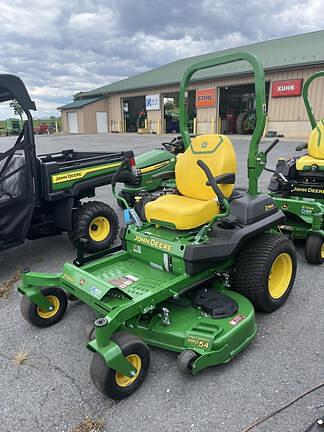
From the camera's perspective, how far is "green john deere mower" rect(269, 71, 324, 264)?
372 centimetres

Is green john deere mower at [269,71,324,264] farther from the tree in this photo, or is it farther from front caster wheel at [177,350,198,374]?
the tree

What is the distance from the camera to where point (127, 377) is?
82.0 inches

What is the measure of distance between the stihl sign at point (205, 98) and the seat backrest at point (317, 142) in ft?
56.7

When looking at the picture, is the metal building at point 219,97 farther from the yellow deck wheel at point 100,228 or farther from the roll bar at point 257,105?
the roll bar at point 257,105

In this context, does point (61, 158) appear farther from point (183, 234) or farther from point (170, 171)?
point (183, 234)

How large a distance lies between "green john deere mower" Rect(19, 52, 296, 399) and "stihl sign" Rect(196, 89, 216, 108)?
61.2 ft

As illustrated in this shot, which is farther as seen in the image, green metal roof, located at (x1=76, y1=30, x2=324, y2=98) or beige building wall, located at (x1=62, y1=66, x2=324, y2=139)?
green metal roof, located at (x1=76, y1=30, x2=324, y2=98)

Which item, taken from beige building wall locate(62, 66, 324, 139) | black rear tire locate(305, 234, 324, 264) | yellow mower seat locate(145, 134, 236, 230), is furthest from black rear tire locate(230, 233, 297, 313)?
beige building wall locate(62, 66, 324, 139)

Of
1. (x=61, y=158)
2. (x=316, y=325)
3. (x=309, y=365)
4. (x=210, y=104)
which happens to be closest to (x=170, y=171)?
(x=61, y=158)

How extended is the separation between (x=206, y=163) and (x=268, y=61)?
18.6 m

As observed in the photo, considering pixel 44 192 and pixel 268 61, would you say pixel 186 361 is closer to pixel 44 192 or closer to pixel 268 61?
pixel 44 192

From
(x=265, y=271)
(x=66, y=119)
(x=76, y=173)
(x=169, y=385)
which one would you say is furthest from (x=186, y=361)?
(x=66, y=119)

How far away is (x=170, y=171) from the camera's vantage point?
5961 mm

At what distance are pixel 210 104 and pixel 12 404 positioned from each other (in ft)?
68.8
